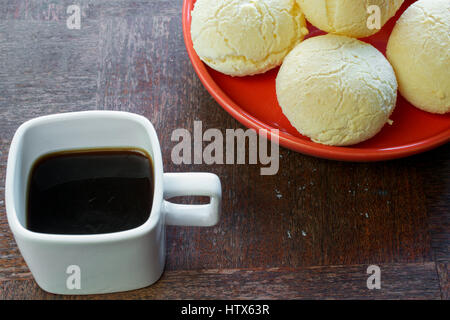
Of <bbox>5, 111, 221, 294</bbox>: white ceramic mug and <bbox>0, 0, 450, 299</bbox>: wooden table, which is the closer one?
<bbox>5, 111, 221, 294</bbox>: white ceramic mug

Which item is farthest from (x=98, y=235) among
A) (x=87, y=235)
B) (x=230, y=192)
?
(x=230, y=192)

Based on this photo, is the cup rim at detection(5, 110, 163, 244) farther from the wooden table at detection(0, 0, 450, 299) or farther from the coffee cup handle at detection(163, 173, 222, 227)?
the wooden table at detection(0, 0, 450, 299)

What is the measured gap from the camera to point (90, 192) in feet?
1.70

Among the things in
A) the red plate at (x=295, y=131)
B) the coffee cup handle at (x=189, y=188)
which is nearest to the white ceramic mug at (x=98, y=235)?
the coffee cup handle at (x=189, y=188)

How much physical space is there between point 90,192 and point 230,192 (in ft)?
0.57

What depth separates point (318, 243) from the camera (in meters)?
0.59

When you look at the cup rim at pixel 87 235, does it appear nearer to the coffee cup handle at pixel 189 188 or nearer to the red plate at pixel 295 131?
the coffee cup handle at pixel 189 188

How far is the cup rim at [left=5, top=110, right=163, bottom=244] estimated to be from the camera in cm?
43

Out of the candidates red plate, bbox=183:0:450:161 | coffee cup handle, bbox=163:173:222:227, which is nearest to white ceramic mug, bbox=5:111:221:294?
coffee cup handle, bbox=163:173:222:227

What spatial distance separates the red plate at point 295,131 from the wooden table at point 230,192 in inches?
1.7

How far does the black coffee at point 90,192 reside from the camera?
19.8 inches

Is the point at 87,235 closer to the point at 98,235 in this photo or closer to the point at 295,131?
the point at 98,235

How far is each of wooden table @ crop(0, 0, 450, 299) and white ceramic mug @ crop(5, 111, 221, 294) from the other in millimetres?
48
